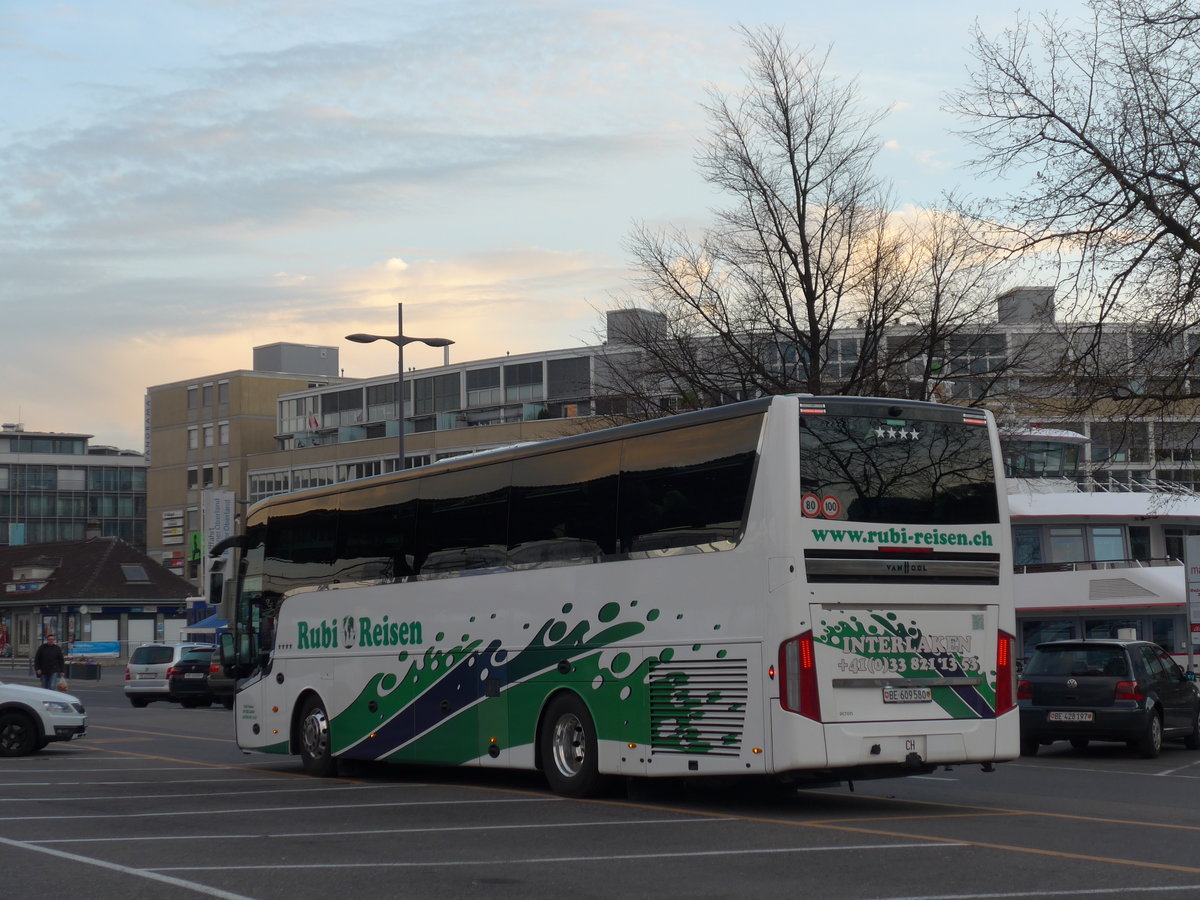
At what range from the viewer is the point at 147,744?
25.4 meters

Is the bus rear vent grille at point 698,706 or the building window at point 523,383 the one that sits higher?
the building window at point 523,383

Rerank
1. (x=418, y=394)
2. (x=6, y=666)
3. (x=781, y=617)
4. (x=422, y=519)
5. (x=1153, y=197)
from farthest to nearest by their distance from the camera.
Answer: (x=418, y=394) < (x=6, y=666) < (x=1153, y=197) < (x=422, y=519) < (x=781, y=617)

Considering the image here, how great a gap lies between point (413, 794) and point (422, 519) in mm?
3029

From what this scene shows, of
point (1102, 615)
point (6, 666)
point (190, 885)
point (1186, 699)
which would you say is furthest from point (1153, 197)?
point (6, 666)

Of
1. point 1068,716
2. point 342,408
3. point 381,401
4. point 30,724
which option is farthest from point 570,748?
point 342,408

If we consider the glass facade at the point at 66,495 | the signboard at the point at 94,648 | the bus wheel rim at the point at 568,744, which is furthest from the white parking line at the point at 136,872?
the glass facade at the point at 66,495

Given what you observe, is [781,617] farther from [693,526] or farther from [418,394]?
[418,394]

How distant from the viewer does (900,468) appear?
1369 centimetres

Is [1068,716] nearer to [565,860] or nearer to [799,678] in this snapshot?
[799,678]

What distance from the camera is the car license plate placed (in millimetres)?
21750

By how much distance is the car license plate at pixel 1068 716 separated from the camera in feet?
71.4

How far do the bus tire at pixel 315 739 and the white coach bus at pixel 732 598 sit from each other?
2.15 metres

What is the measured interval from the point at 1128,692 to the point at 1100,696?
0.37 metres

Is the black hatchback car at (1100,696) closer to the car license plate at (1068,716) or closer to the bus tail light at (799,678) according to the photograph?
the car license plate at (1068,716)
